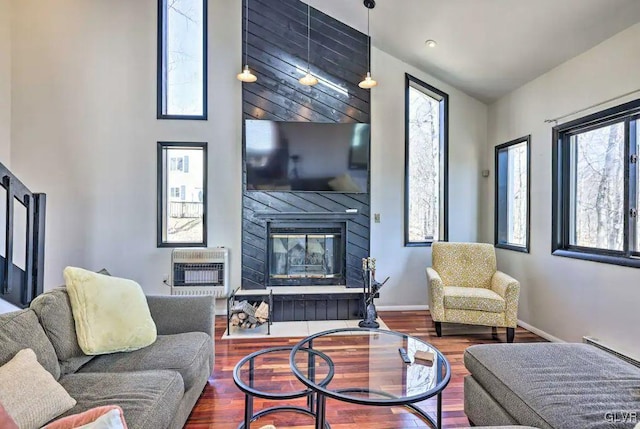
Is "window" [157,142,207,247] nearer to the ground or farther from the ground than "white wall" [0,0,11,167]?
nearer to the ground

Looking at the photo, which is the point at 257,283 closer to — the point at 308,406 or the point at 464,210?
the point at 308,406

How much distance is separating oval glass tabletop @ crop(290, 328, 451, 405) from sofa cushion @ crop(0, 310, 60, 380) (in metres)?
1.18

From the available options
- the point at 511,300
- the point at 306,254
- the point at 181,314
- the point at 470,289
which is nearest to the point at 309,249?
the point at 306,254

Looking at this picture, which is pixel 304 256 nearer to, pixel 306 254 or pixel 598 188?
pixel 306 254

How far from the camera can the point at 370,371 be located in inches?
83.0

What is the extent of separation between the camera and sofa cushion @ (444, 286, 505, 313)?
3.23 m

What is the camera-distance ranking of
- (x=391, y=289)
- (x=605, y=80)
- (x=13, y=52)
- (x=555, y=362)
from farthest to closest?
(x=391, y=289)
(x=13, y=52)
(x=605, y=80)
(x=555, y=362)

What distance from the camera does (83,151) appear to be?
3.92 m

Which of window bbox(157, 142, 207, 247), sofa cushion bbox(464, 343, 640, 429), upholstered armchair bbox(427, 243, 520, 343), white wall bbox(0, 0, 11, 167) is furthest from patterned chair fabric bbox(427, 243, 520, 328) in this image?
white wall bbox(0, 0, 11, 167)

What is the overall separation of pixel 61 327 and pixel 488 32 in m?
4.09

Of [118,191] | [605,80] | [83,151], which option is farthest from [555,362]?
[83,151]

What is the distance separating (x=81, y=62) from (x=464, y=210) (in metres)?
5.09

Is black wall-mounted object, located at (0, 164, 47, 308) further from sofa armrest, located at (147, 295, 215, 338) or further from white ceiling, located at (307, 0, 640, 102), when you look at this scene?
white ceiling, located at (307, 0, 640, 102)

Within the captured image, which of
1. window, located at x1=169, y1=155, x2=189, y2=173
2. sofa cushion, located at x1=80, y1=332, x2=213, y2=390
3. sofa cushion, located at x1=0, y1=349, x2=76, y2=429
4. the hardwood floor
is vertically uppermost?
window, located at x1=169, y1=155, x2=189, y2=173
